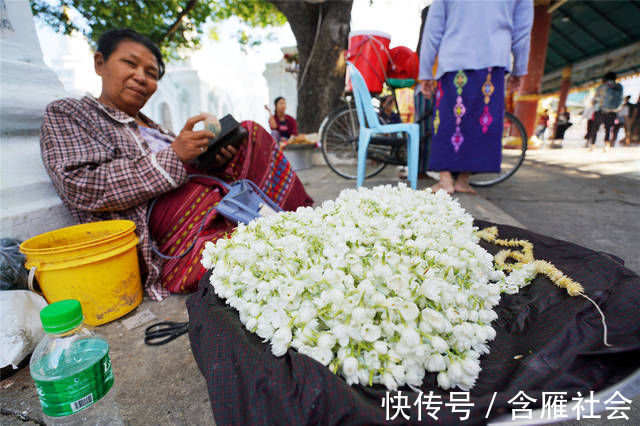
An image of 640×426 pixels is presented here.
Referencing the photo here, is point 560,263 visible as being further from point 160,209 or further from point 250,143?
point 160,209

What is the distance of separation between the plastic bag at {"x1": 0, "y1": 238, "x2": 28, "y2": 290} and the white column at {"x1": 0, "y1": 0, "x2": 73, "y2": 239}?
24cm

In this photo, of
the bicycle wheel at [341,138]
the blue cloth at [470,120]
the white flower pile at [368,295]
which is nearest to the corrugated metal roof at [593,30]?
the bicycle wheel at [341,138]

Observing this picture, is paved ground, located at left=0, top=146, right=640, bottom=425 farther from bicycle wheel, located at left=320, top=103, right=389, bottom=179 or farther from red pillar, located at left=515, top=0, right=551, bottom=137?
red pillar, located at left=515, top=0, right=551, bottom=137

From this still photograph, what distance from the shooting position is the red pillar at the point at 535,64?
8.97 meters

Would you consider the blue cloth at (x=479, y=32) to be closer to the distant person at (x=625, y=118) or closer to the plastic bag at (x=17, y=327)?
the plastic bag at (x=17, y=327)

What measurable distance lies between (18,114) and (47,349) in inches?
68.2

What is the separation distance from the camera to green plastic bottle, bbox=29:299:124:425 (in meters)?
0.72

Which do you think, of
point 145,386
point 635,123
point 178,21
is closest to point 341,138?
point 145,386

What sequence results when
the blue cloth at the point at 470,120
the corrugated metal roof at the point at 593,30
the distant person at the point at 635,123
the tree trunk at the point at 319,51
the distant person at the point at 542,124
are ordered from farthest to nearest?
the distant person at the point at 542,124 → the distant person at the point at 635,123 → the corrugated metal roof at the point at 593,30 → the tree trunk at the point at 319,51 → the blue cloth at the point at 470,120

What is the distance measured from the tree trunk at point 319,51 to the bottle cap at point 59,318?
19.4 ft

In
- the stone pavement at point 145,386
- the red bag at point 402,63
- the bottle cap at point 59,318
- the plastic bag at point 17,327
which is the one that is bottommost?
the stone pavement at point 145,386

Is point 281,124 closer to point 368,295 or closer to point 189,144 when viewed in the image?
point 189,144

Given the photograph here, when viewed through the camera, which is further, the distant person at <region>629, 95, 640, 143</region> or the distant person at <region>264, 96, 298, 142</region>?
the distant person at <region>629, 95, 640, 143</region>

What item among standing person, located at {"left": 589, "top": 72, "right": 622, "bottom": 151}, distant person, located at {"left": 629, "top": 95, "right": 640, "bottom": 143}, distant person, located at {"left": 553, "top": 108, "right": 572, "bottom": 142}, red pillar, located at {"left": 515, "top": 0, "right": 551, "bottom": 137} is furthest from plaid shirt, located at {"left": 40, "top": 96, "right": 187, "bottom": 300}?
distant person, located at {"left": 553, "top": 108, "right": 572, "bottom": 142}
